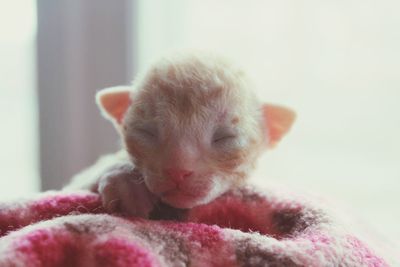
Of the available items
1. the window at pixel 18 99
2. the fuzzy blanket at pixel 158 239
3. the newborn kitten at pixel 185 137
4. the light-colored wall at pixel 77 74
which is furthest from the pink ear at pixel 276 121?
the window at pixel 18 99

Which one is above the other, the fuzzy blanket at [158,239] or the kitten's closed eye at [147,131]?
the kitten's closed eye at [147,131]

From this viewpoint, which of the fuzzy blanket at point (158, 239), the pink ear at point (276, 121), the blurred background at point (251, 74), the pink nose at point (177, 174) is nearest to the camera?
the fuzzy blanket at point (158, 239)

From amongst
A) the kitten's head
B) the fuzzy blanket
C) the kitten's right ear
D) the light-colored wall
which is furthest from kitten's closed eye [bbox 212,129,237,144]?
the light-colored wall

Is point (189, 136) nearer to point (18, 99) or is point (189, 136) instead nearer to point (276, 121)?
point (276, 121)

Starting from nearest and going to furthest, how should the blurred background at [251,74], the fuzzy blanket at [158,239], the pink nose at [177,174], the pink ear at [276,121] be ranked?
the fuzzy blanket at [158,239] < the pink nose at [177,174] < the pink ear at [276,121] < the blurred background at [251,74]

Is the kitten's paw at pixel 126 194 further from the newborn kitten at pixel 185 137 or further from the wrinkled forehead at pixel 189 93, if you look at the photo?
the wrinkled forehead at pixel 189 93

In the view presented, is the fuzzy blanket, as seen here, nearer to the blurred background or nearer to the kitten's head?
the kitten's head
